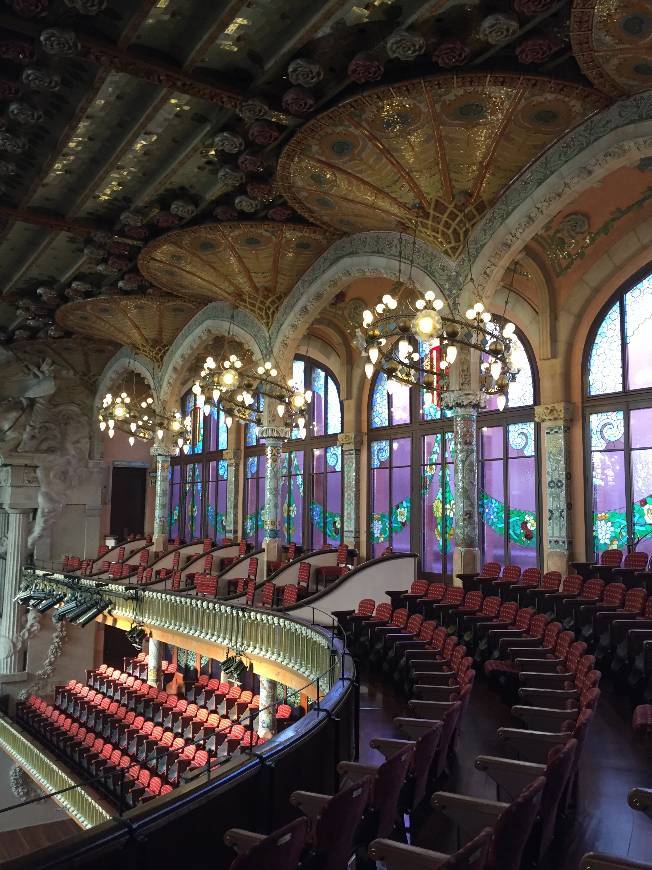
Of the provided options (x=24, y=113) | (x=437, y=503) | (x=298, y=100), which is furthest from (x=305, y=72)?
(x=437, y=503)

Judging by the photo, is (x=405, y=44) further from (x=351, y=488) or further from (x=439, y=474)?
(x=351, y=488)

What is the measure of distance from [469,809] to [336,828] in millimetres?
626

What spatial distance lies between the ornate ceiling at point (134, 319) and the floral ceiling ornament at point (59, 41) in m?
9.84

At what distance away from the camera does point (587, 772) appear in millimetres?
4840

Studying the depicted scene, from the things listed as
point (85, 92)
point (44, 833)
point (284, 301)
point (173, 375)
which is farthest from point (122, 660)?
point (85, 92)

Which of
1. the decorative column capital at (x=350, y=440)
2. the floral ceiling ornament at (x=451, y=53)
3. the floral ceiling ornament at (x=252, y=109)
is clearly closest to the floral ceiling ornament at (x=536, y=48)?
the floral ceiling ornament at (x=451, y=53)

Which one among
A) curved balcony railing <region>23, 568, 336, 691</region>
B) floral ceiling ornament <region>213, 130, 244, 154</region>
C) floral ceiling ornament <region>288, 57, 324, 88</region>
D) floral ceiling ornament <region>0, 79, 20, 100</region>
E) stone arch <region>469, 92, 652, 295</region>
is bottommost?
curved balcony railing <region>23, 568, 336, 691</region>

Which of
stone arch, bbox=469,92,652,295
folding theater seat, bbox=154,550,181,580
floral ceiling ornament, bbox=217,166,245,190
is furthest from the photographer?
folding theater seat, bbox=154,550,181,580

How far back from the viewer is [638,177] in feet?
37.2

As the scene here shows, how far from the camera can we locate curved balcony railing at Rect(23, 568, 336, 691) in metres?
9.72

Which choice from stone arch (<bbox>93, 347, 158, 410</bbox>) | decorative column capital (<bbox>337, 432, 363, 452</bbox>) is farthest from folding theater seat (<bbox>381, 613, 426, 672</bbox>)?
stone arch (<bbox>93, 347, 158, 410</bbox>)

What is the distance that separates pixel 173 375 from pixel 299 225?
860 cm

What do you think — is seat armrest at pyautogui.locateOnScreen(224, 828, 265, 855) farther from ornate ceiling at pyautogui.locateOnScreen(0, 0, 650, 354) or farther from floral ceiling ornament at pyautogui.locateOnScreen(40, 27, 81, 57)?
floral ceiling ornament at pyautogui.locateOnScreen(40, 27, 81, 57)

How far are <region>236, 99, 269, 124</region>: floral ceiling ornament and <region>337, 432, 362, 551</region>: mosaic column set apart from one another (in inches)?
413
